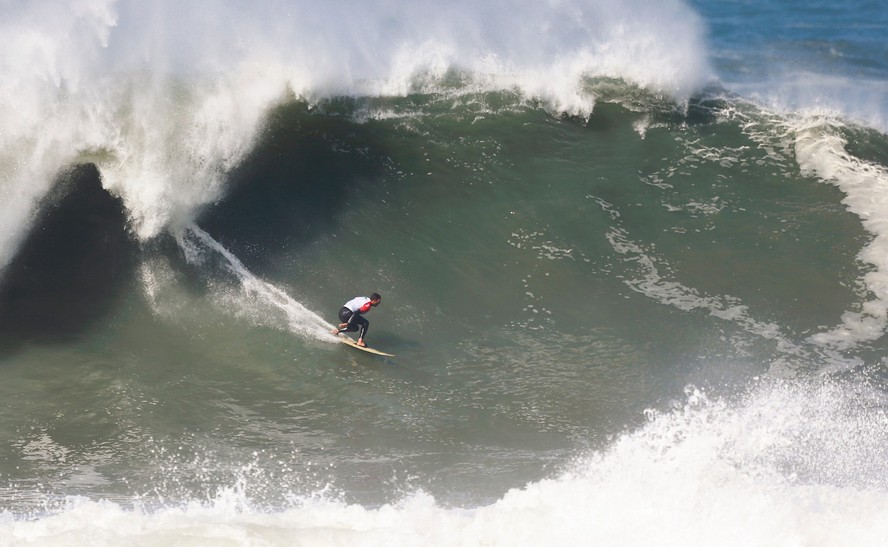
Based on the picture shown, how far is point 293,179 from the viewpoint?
524 inches

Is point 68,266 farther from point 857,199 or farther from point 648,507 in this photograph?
point 857,199

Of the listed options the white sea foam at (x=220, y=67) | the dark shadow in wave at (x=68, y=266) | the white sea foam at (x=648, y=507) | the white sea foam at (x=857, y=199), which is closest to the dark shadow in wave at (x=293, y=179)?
the white sea foam at (x=220, y=67)

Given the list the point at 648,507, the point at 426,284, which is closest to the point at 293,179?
the point at 426,284

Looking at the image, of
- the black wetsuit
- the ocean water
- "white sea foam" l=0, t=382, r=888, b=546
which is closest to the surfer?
the black wetsuit

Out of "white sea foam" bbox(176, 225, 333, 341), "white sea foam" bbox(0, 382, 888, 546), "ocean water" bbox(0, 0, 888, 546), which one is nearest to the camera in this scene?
"white sea foam" bbox(0, 382, 888, 546)

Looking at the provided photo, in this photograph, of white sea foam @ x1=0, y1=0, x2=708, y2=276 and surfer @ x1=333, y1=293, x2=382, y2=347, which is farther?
white sea foam @ x1=0, y1=0, x2=708, y2=276

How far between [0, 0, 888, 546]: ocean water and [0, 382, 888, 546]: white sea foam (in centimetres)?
3

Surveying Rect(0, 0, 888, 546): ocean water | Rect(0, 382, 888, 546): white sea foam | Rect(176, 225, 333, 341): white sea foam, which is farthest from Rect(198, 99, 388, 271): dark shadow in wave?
Rect(0, 382, 888, 546): white sea foam

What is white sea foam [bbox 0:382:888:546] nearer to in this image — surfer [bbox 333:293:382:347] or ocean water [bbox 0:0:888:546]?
ocean water [bbox 0:0:888:546]

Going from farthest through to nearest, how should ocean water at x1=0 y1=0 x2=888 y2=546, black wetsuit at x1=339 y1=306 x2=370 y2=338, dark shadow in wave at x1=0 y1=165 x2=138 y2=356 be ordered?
dark shadow in wave at x1=0 y1=165 x2=138 y2=356 < black wetsuit at x1=339 y1=306 x2=370 y2=338 < ocean water at x1=0 y1=0 x2=888 y2=546

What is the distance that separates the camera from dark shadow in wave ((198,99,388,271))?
12.4 m

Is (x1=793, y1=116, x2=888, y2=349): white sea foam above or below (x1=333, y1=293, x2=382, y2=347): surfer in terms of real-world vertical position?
above

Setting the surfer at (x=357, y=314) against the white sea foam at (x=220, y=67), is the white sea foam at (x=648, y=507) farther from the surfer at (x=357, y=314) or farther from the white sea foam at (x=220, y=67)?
the white sea foam at (x=220, y=67)

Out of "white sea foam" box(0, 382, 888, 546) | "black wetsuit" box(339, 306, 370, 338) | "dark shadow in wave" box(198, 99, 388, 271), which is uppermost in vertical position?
"dark shadow in wave" box(198, 99, 388, 271)
